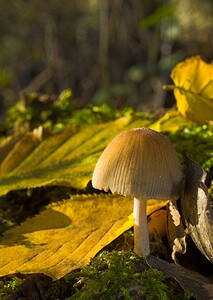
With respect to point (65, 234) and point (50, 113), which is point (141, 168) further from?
point (50, 113)

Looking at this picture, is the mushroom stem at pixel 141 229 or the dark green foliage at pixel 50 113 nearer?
the mushroom stem at pixel 141 229

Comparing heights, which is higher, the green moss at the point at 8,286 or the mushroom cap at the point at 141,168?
the mushroom cap at the point at 141,168

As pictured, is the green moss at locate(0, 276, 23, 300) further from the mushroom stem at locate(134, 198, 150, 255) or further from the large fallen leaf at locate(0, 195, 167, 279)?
the mushroom stem at locate(134, 198, 150, 255)

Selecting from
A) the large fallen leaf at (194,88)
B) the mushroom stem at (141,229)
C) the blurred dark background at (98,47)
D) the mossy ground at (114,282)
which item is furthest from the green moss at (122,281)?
the blurred dark background at (98,47)

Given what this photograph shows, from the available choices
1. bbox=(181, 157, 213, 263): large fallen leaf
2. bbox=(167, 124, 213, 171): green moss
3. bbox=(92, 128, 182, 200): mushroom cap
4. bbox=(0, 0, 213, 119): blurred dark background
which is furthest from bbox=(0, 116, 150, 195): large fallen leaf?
bbox=(0, 0, 213, 119): blurred dark background

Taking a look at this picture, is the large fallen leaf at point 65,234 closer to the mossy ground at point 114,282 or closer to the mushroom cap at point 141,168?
the mossy ground at point 114,282

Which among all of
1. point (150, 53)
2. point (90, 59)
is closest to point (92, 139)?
point (150, 53)

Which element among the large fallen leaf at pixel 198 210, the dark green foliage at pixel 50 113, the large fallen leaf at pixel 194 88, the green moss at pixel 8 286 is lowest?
the green moss at pixel 8 286

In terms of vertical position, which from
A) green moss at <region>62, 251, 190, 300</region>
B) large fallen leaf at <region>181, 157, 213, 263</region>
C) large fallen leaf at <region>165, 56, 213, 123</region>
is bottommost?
green moss at <region>62, 251, 190, 300</region>
